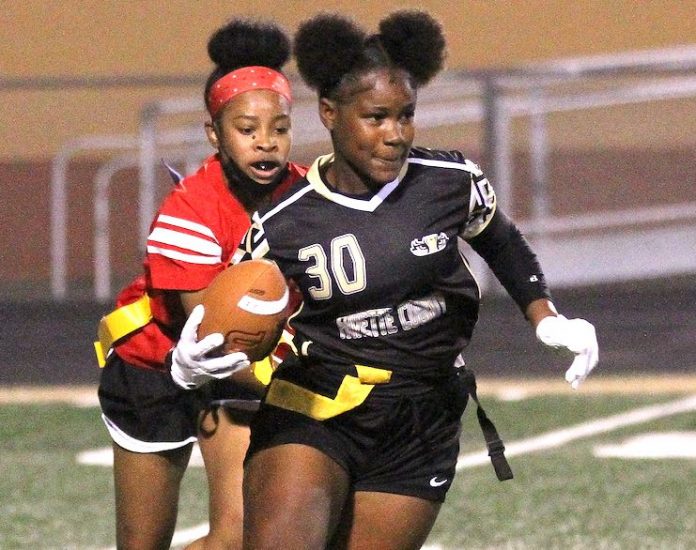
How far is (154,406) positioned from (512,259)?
44.3 inches

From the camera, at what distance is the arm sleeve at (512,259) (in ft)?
13.7

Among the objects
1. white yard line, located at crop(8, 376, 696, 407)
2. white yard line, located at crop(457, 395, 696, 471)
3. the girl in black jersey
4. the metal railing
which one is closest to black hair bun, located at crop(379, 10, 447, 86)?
the girl in black jersey

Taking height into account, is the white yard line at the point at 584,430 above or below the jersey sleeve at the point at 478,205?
below

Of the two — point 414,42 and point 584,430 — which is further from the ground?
point 414,42

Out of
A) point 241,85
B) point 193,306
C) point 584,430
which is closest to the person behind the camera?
point 193,306

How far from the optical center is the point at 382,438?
3941mm

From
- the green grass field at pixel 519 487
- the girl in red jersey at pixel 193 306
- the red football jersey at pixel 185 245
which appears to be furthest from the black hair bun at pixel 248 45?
the green grass field at pixel 519 487

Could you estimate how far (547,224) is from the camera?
45.1 ft

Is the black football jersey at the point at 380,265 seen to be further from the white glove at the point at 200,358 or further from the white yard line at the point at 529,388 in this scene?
the white yard line at the point at 529,388

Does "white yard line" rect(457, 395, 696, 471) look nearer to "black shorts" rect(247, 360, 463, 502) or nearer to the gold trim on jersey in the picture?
"black shorts" rect(247, 360, 463, 502)

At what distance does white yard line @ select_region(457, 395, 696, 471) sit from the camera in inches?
311

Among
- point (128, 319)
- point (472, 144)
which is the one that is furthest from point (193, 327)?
point (472, 144)

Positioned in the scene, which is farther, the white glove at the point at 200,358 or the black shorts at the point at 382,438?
the black shorts at the point at 382,438

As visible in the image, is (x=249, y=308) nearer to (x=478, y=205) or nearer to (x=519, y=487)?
(x=478, y=205)
